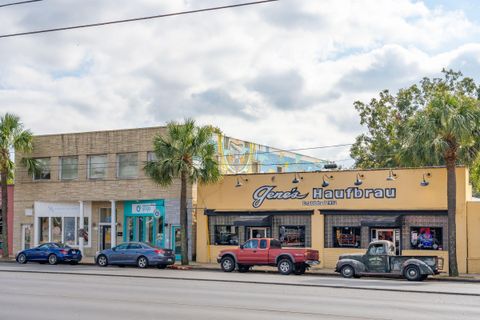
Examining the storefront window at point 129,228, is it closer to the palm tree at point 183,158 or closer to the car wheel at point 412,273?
the palm tree at point 183,158

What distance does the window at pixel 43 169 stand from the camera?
146 feet

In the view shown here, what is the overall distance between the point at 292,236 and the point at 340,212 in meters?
3.08

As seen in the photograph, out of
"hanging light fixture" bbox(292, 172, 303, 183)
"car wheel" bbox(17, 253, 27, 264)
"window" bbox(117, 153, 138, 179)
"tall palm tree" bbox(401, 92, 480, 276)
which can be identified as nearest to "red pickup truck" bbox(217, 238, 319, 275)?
"hanging light fixture" bbox(292, 172, 303, 183)

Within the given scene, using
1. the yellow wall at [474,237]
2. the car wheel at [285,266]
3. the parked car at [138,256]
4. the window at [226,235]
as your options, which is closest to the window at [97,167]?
the parked car at [138,256]

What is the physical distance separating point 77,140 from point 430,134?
2322cm

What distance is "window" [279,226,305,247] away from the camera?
35.7 meters

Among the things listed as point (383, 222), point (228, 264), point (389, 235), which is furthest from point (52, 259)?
point (389, 235)

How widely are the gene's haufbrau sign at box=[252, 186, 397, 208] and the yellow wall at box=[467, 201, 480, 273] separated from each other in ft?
12.2

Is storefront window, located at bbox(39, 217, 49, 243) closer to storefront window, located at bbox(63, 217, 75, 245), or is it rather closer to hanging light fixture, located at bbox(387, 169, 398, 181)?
storefront window, located at bbox(63, 217, 75, 245)

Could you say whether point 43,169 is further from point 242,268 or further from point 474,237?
point 474,237

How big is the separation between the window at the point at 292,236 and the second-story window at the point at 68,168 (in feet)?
47.5

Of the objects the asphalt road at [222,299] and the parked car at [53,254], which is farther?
the parked car at [53,254]

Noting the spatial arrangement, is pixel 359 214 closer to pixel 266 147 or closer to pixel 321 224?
pixel 321 224

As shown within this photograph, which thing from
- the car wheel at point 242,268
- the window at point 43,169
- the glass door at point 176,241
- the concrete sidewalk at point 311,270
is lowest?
the concrete sidewalk at point 311,270
